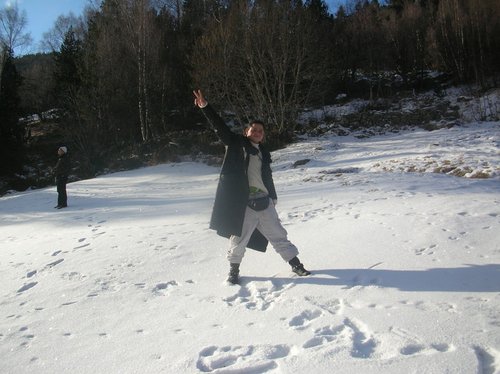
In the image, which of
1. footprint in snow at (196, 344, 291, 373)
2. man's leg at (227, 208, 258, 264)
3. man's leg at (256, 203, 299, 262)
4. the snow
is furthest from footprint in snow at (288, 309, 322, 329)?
man's leg at (227, 208, 258, 264)

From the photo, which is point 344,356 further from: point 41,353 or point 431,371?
point 41,353

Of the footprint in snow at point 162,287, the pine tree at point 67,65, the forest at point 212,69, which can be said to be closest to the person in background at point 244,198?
the footprint in snow at point 162,287

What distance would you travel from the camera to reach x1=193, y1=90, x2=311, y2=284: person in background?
13.4 feet

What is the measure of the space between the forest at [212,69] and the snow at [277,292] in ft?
43.0

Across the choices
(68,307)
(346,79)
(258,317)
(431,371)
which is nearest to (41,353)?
(68,307)

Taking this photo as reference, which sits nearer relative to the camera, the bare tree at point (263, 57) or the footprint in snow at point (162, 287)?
the footprint in snow at point (162, 287)

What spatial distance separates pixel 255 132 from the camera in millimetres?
4211

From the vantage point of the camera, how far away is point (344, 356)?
2.65m

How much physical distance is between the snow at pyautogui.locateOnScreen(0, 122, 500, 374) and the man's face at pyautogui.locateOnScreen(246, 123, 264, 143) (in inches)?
57.9

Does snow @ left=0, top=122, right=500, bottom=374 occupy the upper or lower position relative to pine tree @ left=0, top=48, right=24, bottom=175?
lower

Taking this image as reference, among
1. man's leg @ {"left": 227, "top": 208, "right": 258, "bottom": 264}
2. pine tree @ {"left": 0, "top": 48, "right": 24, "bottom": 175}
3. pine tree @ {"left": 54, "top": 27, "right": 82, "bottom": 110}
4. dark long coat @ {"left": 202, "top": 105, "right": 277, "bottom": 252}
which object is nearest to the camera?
dark long coat @ {"left": 202, "top": 105, "right": 277, "bottom": 252}

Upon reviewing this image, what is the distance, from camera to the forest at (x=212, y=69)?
2041 cm

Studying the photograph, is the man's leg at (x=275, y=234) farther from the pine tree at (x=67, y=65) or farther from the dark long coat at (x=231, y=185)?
the pine tree at (x=67, y=65)

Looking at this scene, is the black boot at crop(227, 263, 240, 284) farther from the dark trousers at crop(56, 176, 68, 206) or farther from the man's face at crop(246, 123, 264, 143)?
the dark trousers at crop(56, 176, 68, 206)
